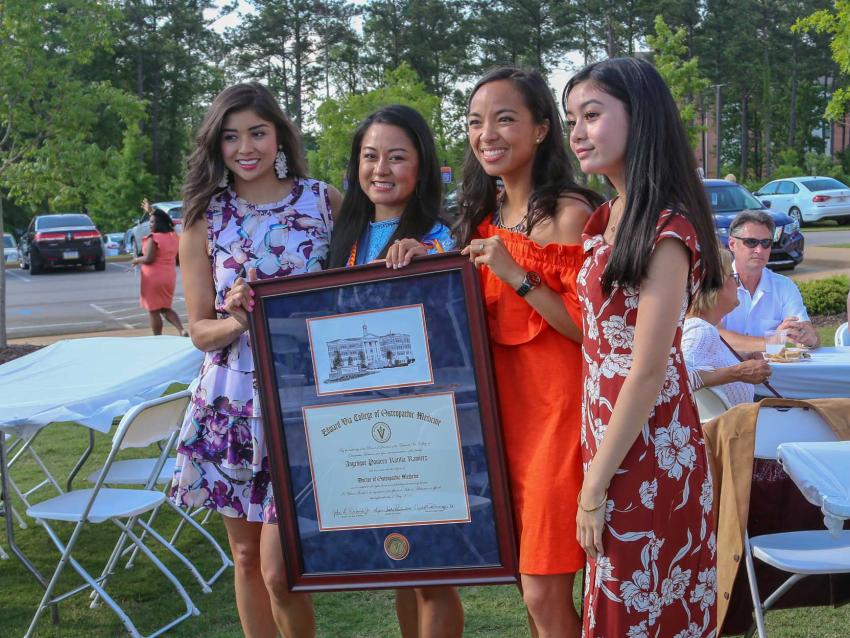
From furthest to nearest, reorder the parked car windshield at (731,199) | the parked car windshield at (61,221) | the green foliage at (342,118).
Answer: the green foliage at (342,118), the parked car windshield at (61,221), the parked car windshield at (731,199)

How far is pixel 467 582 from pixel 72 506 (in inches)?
92.6

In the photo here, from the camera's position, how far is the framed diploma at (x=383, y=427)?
2678 mm

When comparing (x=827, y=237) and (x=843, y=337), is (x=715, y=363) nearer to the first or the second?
(x=843, y=337)

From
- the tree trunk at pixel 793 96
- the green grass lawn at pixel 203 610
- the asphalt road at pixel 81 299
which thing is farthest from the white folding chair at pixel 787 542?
the tree trunk at pixel 793 96

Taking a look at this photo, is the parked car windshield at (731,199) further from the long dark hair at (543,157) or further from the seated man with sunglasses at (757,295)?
the long dark hair at (543,157)

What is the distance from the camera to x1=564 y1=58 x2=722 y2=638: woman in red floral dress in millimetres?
2277

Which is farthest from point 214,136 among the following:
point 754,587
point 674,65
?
point 674,65

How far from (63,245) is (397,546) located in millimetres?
27972

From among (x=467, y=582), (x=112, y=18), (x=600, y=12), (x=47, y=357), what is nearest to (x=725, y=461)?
(x=467, y=582)

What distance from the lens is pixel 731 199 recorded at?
2012 centimetres

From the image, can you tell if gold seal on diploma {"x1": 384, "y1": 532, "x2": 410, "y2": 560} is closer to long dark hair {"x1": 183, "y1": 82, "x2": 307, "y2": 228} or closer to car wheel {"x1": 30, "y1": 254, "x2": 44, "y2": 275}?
long dark hair {"x1": 183, "y1": 82, "x2": 307, "y2": 228}

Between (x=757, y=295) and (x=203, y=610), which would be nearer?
(x=203, y=610)

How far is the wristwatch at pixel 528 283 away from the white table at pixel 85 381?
2.25 meters

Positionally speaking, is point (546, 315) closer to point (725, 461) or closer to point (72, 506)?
point (725, 461)
